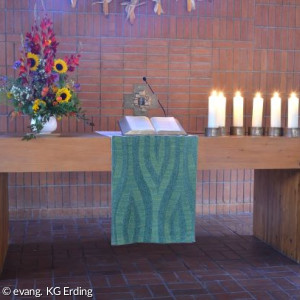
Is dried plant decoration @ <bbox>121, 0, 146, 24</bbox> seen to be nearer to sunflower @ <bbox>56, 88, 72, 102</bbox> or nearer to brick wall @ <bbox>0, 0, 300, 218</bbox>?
brick wall @ <bbox>0, 0, 300, 218</bbox>

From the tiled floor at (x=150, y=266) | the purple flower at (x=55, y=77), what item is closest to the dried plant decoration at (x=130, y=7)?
the purple flower at (x=55, y=77)

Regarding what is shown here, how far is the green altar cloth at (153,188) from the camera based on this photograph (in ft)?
9.16

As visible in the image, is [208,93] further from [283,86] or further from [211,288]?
[211,288]

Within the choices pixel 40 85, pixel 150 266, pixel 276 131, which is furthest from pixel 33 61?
pixel 276 131

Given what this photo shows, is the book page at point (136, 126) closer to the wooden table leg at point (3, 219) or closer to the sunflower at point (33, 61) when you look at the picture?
the sunflower at point (33, 61)

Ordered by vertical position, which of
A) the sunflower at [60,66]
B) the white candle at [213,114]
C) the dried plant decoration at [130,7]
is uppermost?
the dried plant decoration at [130,7]

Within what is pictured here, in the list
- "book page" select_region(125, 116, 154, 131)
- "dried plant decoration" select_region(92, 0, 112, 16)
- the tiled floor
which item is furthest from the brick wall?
"book page" select_region(125, 116, 154, 131)

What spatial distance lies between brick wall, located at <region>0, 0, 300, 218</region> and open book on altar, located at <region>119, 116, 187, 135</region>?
131 cm

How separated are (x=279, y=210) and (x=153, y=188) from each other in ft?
3.14

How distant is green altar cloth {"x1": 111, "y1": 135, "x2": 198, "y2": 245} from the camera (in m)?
2.79

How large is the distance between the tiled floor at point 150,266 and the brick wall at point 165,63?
1.62 ft

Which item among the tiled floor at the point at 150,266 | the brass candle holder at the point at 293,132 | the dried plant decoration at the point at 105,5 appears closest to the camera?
the tiled floor at the point at 150,266

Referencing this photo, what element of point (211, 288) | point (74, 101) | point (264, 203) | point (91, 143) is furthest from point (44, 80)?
point (264, 203)

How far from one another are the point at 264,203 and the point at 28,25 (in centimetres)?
230
